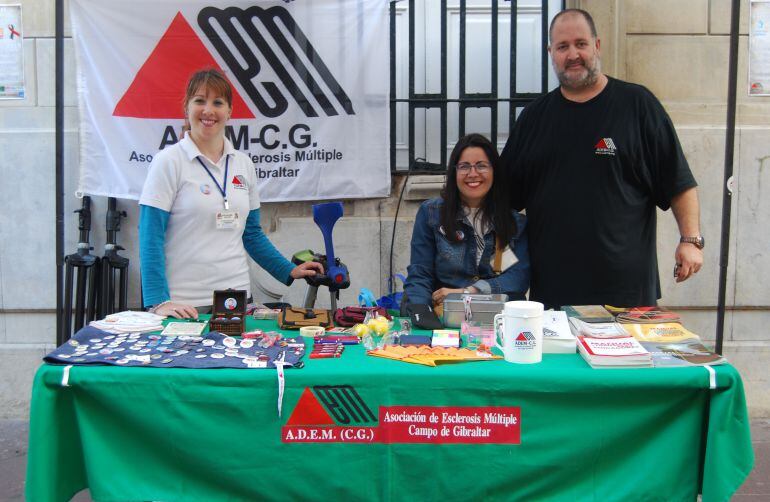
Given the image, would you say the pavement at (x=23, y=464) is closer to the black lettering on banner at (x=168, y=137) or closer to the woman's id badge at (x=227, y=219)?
the woman's id badge at (x=227, y=219)

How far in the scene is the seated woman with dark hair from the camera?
2760 mm

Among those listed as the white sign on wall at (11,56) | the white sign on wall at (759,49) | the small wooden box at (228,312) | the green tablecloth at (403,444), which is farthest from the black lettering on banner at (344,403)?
the white sign on wall at (759,49)

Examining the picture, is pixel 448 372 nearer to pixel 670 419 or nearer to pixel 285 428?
pixel 285 428

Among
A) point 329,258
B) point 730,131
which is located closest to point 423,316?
point 329,258

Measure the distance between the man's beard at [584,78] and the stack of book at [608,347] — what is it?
111cm

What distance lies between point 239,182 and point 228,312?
65cm

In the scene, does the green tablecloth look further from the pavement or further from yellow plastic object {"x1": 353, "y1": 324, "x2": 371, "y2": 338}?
the pavement

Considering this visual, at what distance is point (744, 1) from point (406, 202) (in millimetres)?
2356

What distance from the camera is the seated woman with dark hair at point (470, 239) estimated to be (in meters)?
2.76

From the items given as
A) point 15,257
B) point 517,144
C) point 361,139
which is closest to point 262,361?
point 517,144

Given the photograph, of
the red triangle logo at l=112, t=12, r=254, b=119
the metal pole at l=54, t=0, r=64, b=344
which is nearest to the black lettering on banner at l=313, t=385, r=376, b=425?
the metal pole at l=54, t=0, r=64, b=344

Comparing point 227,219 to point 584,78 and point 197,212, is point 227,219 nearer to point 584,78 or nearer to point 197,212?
point 197,212

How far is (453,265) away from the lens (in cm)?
276

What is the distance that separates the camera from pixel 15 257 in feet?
14.3
